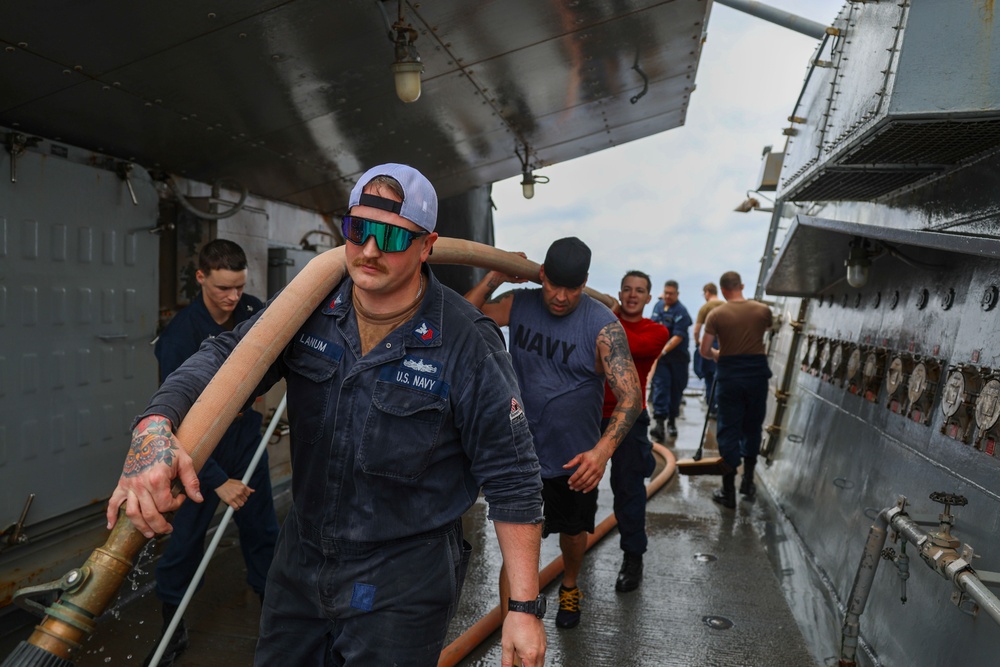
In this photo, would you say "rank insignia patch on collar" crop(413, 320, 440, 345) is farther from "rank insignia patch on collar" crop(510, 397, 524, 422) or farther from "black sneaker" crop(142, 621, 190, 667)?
"black sneaker" crop(142, 621, 190, 667)

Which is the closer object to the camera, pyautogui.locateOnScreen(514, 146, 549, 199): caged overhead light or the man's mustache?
the man's mustache

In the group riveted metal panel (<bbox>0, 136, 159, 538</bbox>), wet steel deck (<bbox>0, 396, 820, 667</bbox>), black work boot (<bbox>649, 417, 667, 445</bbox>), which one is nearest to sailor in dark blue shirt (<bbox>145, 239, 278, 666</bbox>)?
wet steel deck (<bbox>0, 396, 820, 667</bbox>)

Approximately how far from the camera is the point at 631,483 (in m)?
5.01

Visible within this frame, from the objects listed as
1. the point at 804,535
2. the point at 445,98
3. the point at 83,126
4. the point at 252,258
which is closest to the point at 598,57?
the point at 445,98

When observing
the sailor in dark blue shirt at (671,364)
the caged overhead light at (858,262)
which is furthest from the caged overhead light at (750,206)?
the caged overhead light at (858,262)

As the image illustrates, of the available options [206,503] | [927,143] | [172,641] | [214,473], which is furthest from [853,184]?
[172,641]

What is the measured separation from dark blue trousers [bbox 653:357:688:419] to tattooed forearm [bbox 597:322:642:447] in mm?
6306

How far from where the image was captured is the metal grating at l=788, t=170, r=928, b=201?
14.9 ft

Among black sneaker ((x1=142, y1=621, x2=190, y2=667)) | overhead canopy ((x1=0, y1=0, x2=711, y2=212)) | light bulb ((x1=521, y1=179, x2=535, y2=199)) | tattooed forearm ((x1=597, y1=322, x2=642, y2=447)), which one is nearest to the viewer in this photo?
overhead canopy ((x1=0, y1=0, x2=711, y2=212))

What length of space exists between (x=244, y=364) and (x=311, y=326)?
0.99 ft

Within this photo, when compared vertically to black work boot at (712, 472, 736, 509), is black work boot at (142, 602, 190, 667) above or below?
below

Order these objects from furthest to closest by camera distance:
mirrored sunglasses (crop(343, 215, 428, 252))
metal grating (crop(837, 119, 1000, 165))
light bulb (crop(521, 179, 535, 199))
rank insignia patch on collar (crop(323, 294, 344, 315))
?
light bulb (crop(521, 179, 535, 199)), metal grating (crop(837, 119, 1000, 165)), rank insignia patch on collar (crop(323, 294, 344, 315)), mirrored sunglasses (crop(343, 215, 428, 252))

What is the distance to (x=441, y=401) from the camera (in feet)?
7.70

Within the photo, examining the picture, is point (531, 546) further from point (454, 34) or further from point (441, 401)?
point (454, 34)
